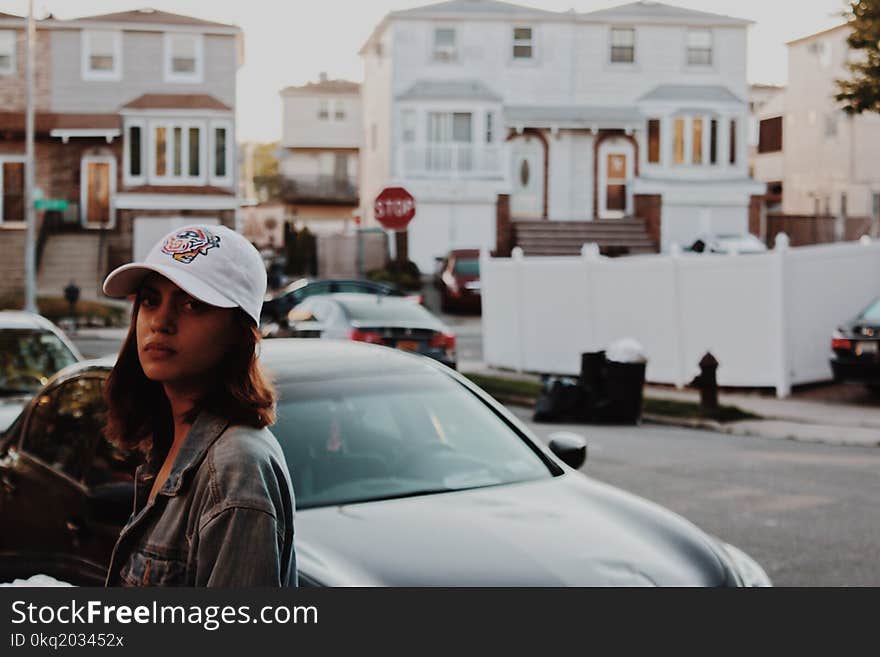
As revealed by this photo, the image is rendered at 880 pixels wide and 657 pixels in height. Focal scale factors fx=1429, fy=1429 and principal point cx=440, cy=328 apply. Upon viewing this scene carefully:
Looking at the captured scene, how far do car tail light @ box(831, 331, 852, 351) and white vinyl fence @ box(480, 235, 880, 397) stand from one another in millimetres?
1208

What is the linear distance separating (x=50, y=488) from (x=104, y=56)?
41.9 meters

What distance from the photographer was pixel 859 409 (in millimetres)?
19094

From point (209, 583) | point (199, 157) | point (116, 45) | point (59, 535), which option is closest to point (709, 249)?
point (199, 157)

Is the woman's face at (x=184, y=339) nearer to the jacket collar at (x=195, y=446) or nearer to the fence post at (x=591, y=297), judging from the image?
the jacket collar at (x=195, y=446)

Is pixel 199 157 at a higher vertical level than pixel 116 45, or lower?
lower

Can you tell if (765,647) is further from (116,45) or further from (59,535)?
(116,45)

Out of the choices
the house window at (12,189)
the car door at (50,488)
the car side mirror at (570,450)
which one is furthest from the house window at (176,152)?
the car side mirror at (570,450)

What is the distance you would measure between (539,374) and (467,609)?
66.0 ft

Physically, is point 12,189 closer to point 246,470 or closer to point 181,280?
point 181,280

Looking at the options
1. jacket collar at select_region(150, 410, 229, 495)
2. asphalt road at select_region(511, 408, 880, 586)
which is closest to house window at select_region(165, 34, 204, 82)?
asphalt road at select_region(511, 408, 880, 586)

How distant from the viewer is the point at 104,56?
45.8 meters

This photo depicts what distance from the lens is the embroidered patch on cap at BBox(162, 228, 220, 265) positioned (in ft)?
8.89

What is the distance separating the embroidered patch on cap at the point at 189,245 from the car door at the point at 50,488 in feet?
9.88

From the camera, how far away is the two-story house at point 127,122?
45.3m
